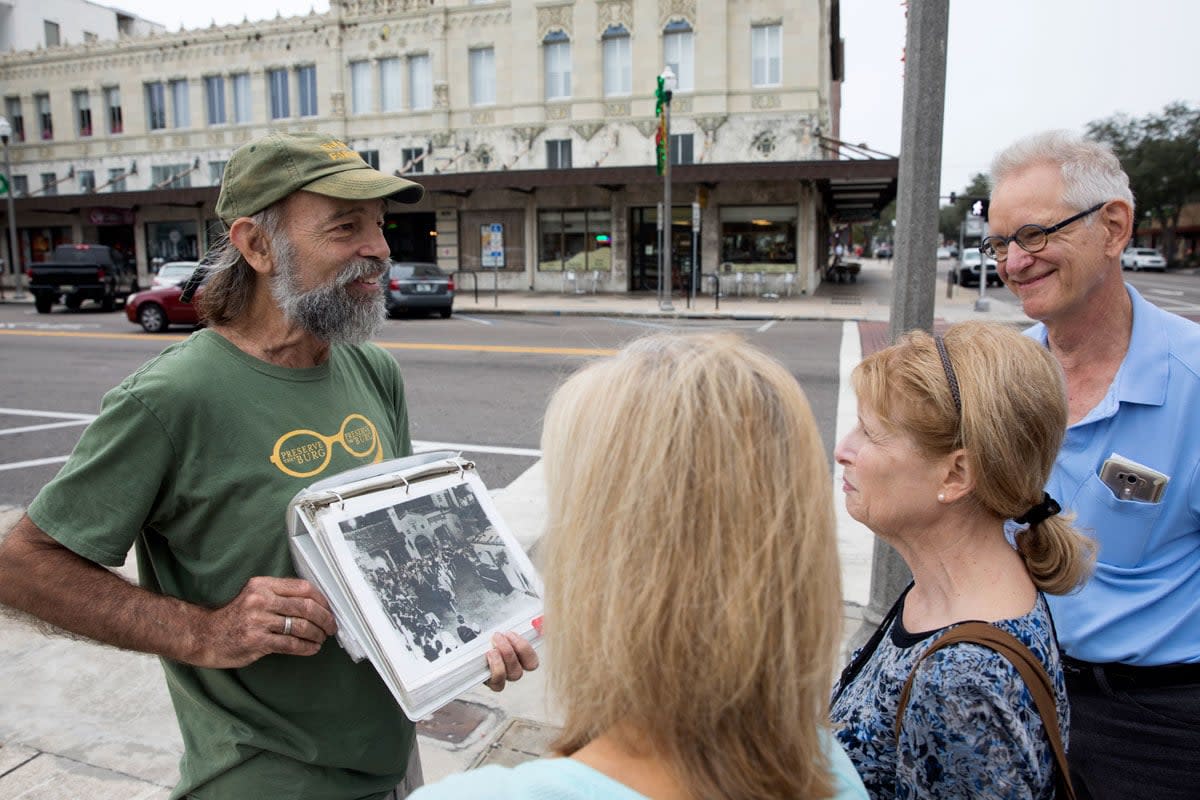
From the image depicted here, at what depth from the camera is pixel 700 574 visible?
1020 mm

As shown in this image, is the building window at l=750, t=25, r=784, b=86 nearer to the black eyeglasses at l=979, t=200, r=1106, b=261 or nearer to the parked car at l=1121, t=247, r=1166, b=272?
the black eyeglasses at l=979, t=200, r=1106, b=261

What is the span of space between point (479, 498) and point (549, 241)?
100 feet

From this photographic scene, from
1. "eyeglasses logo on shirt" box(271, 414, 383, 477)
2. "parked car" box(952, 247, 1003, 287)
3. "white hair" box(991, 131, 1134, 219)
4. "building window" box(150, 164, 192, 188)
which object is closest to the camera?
"eyeglasses logo on shirt" box(271, 414, 383, 477)

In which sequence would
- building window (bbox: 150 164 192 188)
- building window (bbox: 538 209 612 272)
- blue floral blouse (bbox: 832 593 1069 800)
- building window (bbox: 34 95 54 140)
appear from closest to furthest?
blue floral blouse (bbox: 832 593 1069 800)
building window (bbox: 538 209 612 272)
building window (bbox: 150 164 192 188)
building window (bbox: 34 95 54 140)

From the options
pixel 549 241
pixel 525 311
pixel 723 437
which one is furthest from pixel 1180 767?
pixel 549 241

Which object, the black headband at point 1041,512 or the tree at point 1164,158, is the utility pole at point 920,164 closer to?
the black headband at point 1041,512

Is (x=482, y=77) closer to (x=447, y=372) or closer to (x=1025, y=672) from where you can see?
(x=447, y=372)

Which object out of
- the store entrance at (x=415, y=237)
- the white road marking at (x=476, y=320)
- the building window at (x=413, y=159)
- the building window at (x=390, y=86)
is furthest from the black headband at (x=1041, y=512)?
the building window at (x=390, y=86)

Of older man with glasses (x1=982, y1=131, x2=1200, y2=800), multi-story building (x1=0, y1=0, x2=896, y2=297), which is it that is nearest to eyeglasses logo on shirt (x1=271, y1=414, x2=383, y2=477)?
older man with glasses (x1=982, y1=131, x2=1200, y2=800)

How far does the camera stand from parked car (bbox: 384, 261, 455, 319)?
2068cm

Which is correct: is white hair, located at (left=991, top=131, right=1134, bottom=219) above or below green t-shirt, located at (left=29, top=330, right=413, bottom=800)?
above

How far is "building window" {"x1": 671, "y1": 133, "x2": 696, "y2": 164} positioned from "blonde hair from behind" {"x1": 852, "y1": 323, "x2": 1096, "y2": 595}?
1149 inches

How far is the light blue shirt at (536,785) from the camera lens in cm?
94

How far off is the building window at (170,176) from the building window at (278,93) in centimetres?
470
